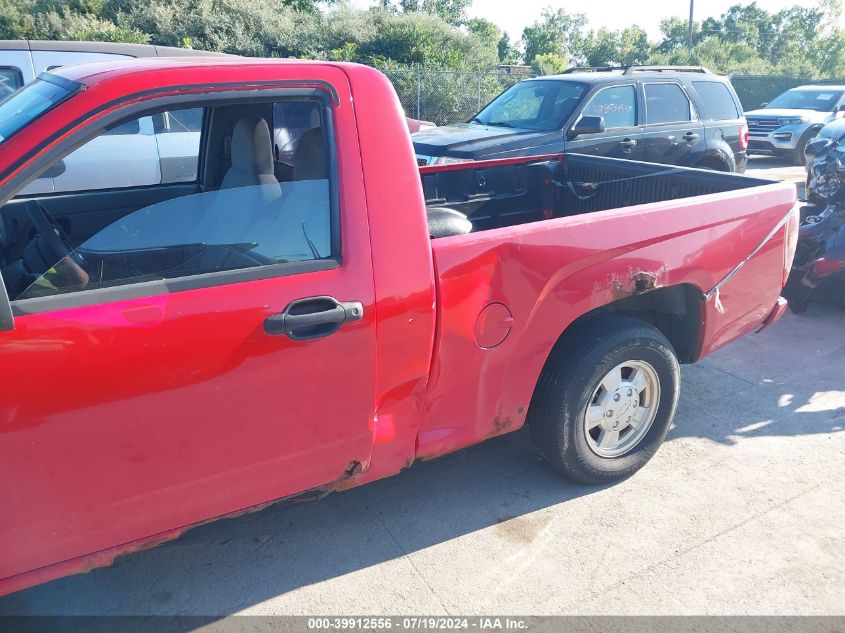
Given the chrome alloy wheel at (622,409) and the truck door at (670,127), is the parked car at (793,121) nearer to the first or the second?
the truck door at (670,127)

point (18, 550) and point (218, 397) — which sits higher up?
point (218, 397)

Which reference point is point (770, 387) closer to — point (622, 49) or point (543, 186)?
point (543, 186)

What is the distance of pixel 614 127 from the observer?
838 cm

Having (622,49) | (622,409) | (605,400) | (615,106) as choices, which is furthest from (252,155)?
(622,49)

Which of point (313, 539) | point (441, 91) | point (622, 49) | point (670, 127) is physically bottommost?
point (313, 539)

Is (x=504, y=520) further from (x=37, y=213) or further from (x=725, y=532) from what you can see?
(x=37, y=213)

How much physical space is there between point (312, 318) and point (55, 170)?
0.95 meters

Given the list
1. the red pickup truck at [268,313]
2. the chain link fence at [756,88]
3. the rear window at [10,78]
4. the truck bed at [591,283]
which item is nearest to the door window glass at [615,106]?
the truck bed at [591,283]

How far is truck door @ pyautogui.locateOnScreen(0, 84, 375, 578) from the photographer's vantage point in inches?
81.5

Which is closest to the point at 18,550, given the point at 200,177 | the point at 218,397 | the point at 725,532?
the point at 218,397

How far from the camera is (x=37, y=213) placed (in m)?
2.71

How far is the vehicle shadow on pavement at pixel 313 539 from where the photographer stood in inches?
110

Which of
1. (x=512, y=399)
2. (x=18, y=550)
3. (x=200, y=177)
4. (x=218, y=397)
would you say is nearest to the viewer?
(x=18, y=550)

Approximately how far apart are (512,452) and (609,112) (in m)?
5.80
